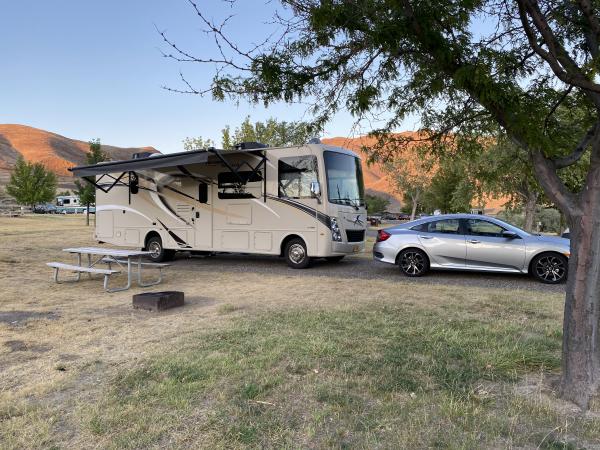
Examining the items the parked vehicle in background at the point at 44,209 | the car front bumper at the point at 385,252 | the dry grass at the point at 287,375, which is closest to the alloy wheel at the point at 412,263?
the car front bumper at the point at 385,252

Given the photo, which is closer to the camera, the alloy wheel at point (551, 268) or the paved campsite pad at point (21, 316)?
the paved campsite pad at point (21, 316)

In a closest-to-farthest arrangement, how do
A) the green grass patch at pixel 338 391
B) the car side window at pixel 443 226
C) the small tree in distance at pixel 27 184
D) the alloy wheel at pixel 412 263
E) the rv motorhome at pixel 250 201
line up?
1. the green grass patch at pixel 338 391
2. the car side window at pixel 443 226
3. the alloy wheel at pixel 412 263
4. the rv motorhome at pixel 250 201
5. the small tree in distance at pixel 27 184

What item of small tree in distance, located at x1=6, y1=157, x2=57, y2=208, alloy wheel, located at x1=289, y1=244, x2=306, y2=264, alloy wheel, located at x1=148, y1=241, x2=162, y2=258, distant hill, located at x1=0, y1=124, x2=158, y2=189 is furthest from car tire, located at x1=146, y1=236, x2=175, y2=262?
distant hill, located at x1=0, y1=124, x2=158, y2=189

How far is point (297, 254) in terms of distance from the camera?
1167cm

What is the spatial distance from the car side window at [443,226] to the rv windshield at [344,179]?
2128mm

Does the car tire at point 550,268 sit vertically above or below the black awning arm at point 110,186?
below

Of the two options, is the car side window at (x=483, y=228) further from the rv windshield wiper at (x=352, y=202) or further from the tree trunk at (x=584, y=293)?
the tree trunk at (x=584, y=293)

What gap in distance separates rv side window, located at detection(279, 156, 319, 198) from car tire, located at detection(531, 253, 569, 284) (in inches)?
195

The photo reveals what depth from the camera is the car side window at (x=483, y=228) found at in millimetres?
9766

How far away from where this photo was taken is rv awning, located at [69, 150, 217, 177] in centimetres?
1091

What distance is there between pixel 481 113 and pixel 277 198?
767cm

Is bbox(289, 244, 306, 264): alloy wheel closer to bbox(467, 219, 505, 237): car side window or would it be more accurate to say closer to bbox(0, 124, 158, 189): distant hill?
bbox(467, 219, 505, 237): car side window

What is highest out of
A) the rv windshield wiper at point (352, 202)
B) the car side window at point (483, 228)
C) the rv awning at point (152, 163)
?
the rv awning at point (152, 163)

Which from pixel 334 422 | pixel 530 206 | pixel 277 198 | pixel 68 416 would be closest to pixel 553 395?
pixel 334 422
